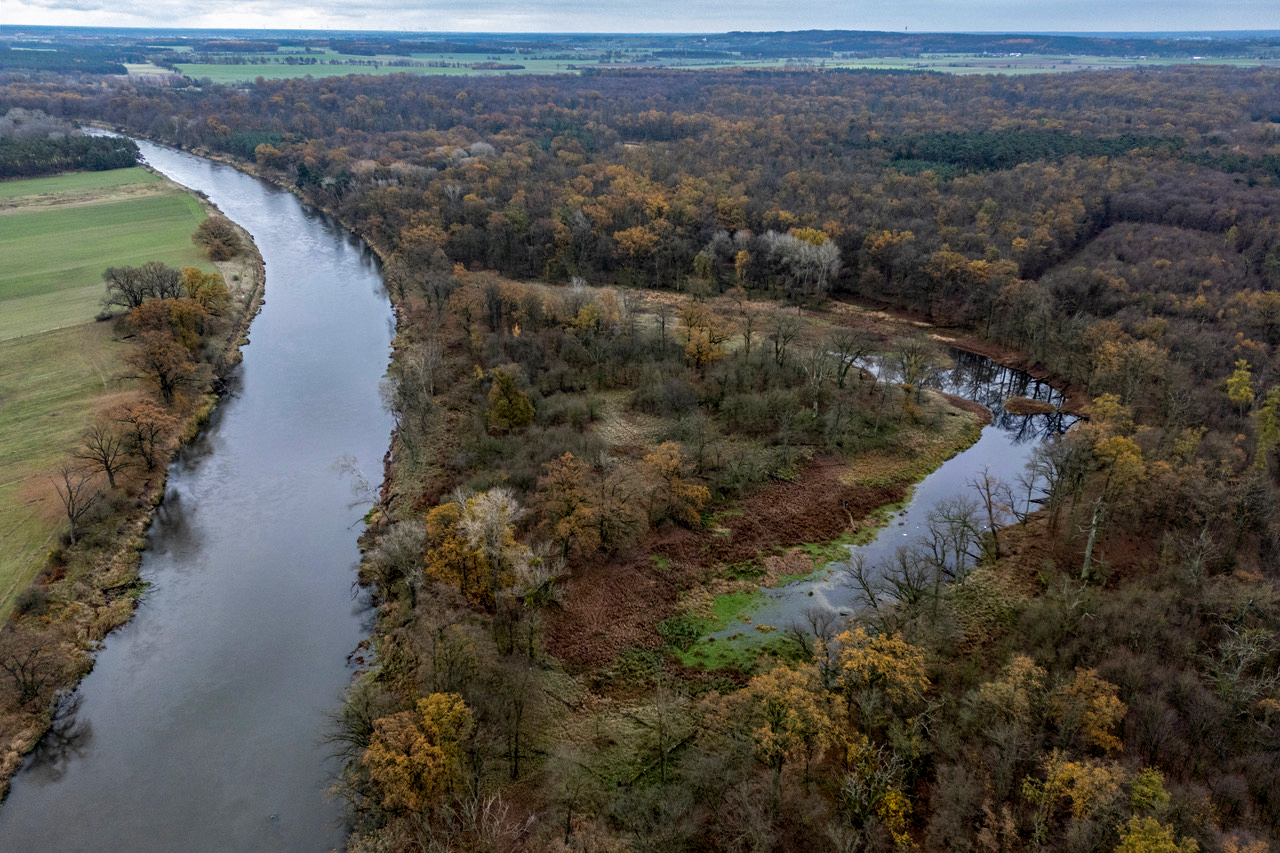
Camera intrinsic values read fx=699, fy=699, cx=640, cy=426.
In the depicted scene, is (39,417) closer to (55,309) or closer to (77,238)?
(55,309)

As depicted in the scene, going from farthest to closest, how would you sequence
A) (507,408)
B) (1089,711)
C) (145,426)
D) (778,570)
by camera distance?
(507,408) < (145,426) < (778,570) < (1089,711)

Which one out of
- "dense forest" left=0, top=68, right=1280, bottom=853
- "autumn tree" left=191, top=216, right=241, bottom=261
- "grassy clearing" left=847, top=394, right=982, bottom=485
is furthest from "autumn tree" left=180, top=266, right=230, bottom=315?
"grassy clearing" left=847, top=394, right=982, bottom=485

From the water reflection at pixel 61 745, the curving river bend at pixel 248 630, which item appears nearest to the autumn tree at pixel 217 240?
the curving river bend at pixel 248 630

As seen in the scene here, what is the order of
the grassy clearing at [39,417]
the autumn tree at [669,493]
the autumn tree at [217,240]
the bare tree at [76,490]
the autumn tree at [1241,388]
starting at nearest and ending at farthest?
the grassy clearing at [39,417] < the bare tree at [76,490] < the autumn tree at [669,493] < the autumn tree at [1241,388] < the autumn tree at [217,240]

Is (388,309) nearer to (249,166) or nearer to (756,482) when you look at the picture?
(756,482)

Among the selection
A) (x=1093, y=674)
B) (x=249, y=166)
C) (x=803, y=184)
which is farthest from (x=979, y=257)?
(x=249, y=166)

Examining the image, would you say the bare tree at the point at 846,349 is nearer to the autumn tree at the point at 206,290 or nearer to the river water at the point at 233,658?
the river water at the point at 233,658

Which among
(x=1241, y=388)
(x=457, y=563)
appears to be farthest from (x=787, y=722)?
(x=1241, y=388)
